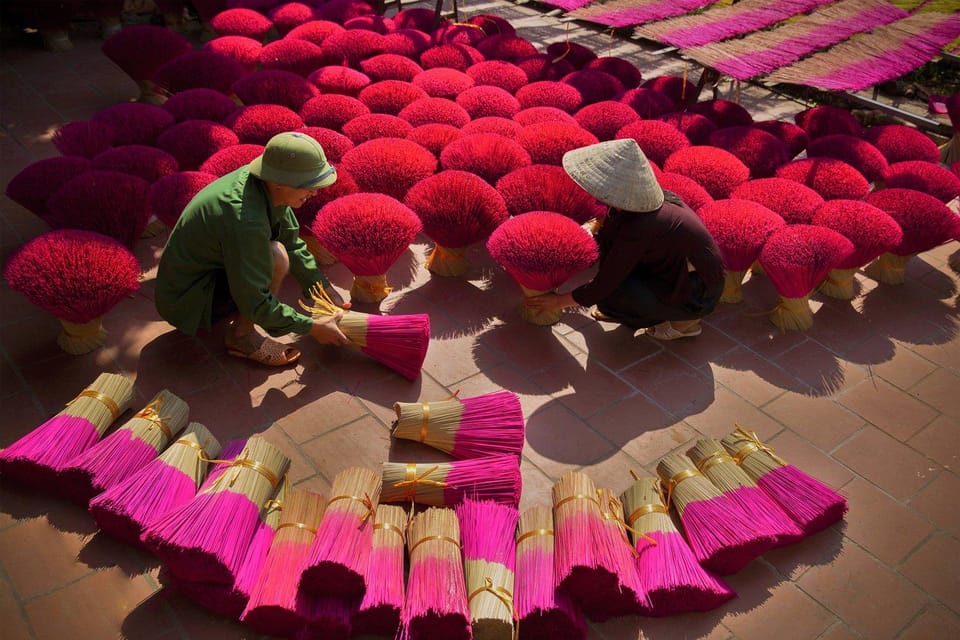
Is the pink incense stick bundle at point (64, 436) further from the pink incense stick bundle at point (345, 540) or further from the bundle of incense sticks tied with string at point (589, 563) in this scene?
the bundle of incense sticks tied with string at point (589, 563)

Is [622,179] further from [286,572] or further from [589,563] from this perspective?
[286,572]

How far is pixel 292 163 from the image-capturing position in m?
2.86

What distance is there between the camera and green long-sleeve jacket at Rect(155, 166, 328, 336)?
2.90 meters

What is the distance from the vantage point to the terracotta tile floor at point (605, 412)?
97.2 inches

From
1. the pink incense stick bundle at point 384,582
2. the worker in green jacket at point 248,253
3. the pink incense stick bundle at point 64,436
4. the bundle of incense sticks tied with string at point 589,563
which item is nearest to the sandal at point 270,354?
the worker in green jacket at point 248,253

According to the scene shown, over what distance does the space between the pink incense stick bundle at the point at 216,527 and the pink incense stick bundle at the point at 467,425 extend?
1.93 feet

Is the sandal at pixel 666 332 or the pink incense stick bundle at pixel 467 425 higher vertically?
the pink incense stick bundle at pixel 467 425

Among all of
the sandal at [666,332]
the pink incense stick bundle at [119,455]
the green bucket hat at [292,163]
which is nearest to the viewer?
the pink incense stick bundle at [119,455]

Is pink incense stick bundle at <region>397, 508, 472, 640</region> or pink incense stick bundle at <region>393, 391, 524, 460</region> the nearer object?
pink incense stick bundle at <region>397, 508, 472, 640</region>

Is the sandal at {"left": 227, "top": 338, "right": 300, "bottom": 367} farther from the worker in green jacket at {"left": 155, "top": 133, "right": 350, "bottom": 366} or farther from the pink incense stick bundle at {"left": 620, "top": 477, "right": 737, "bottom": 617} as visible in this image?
the pink incense stick bundle at {"left": 620, "top": 477, "right": 737, "bottom": 617}

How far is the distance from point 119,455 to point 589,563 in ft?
5.22

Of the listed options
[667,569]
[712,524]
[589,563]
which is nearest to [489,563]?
[589,563]

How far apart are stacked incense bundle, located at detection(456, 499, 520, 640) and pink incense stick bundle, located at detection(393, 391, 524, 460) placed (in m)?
0.29

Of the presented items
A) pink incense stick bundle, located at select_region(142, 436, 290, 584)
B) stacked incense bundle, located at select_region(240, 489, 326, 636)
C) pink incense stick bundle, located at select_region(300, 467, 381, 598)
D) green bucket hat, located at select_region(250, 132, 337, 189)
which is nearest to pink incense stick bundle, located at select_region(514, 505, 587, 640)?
pink incense stick bundle, located at select_region(300, 467, 381, 598)
